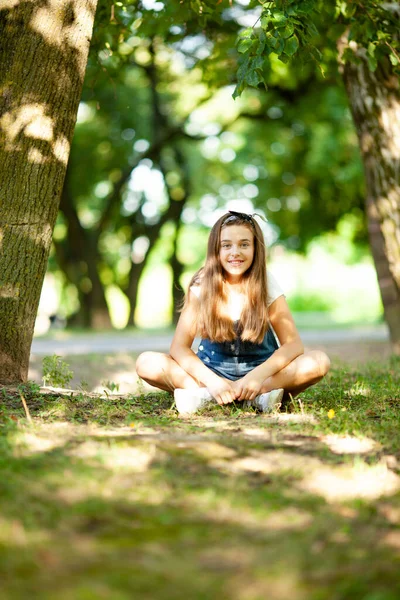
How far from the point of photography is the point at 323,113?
18844mm

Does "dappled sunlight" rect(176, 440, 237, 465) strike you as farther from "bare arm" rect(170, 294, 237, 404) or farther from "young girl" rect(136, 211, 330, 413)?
"young girl" rect(136, 211, 330, 413)

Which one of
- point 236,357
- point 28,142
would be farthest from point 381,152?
point 28,142

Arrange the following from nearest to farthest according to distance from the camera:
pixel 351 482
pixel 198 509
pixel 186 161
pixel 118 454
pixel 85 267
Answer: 1. pixel 198 509
2. pixel 351 482
3. pixel 118 454
4. pixel 85 267
5. pixel 186 161

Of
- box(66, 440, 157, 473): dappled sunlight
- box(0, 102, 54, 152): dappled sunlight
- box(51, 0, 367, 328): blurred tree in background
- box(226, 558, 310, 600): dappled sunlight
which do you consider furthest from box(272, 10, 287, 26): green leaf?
box(51, 0, 367, 328): blurred tree in background

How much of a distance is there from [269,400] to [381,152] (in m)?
4.38

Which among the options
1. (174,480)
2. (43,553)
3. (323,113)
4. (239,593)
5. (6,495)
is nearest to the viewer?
(239,593)

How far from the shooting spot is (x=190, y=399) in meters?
4.90

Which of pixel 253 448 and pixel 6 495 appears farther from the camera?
pixel 253 448

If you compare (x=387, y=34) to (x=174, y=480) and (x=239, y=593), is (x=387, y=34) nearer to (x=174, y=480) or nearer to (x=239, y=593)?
(x=174, y=480)

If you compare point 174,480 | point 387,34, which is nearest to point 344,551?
point 174,480

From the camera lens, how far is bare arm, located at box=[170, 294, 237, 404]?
15.9 ft

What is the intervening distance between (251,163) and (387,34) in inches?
732

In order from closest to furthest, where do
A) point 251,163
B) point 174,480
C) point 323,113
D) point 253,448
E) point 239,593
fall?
point 239,593
point 174,480
point 253,448
point 323,113
point 251,163

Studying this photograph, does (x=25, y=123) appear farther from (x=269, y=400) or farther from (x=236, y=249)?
(x=269, y=400)
